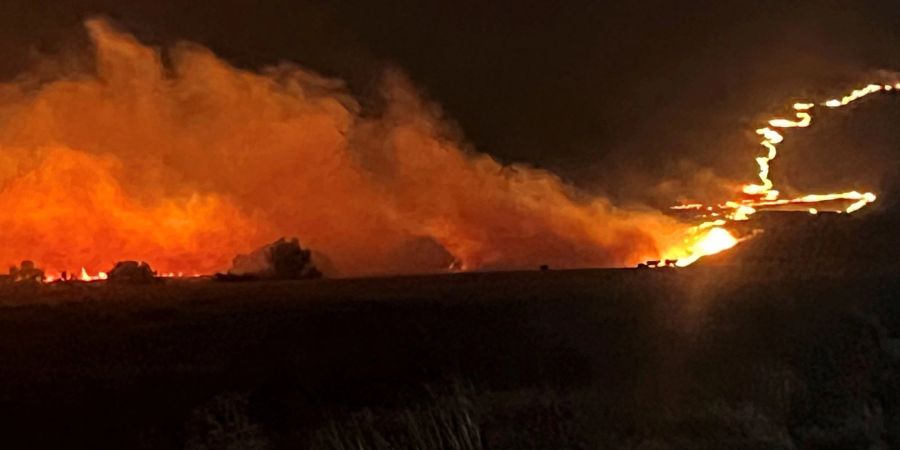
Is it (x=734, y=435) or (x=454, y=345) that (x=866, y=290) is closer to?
(x=734, y=435)

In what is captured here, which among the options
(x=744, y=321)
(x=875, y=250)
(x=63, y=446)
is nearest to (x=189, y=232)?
(x=63, y=446)

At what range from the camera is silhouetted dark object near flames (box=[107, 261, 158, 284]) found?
11.0 metres

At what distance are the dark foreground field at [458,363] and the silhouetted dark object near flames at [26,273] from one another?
52 cm

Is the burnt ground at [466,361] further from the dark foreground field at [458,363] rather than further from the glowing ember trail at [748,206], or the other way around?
the glowing ember trail at [748,206]

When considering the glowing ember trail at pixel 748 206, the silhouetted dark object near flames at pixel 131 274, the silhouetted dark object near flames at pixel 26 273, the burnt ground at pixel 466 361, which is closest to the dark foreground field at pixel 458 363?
the burnt ground at pixel 466 361

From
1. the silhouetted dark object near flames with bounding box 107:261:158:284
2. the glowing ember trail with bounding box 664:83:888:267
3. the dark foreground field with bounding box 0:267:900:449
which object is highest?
the glowing ember trail with bounding box 664:83:888:267

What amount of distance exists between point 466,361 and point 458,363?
132 mm

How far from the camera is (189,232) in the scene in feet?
38.1

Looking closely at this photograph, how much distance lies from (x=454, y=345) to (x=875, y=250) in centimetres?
576

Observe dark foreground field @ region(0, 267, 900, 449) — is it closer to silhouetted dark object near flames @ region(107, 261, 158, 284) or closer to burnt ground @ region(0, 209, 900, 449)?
burnt ground @ region(0, 209, 900, 449)

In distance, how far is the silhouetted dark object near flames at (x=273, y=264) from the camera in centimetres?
1141

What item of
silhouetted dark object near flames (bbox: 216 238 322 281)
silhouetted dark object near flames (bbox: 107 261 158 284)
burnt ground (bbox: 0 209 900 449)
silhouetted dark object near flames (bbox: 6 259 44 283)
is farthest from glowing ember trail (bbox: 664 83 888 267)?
silhouetted dark object near flames (bbox: 6 259 44 283)

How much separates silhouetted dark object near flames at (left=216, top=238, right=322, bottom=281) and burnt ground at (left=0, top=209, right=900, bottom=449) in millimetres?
459

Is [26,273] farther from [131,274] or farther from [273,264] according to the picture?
[273,264]
